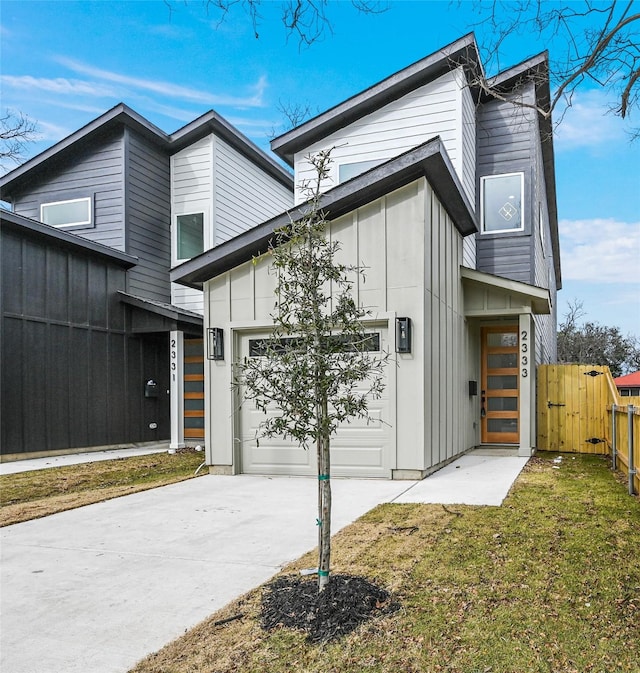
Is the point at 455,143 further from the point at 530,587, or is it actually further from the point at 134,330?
the point at 530,587

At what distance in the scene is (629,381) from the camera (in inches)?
1325

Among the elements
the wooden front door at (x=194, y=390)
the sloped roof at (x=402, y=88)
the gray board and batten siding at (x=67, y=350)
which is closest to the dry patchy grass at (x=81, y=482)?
the gray board and batten siding at (x=67, y=350)

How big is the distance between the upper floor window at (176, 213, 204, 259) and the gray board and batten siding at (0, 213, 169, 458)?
1839 millimetres

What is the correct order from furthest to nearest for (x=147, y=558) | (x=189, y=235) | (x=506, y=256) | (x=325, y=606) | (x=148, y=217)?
1. (x=189, y=235)
2. (x=148, y=217)
3. (x=506, y=256)
4. (x=147, y=558)
5. (x=325, y=606)

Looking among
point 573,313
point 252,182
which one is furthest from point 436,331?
point 573,313

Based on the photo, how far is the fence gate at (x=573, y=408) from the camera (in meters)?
11.1

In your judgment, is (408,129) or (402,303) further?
(408,129)

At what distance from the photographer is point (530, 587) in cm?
378

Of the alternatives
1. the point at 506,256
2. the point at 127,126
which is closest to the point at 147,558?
the point at 506,256

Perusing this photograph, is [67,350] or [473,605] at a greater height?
[67,350]

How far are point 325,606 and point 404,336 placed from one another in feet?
15.2

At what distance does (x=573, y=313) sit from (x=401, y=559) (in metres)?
31.2

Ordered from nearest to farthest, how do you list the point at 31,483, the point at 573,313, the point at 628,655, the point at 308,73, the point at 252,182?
the point at 628,655 < the point at 31,483 < the point at 308,73 < the point at 252,182 < the point at 573,313

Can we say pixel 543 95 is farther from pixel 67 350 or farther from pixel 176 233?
pixel 67 350
